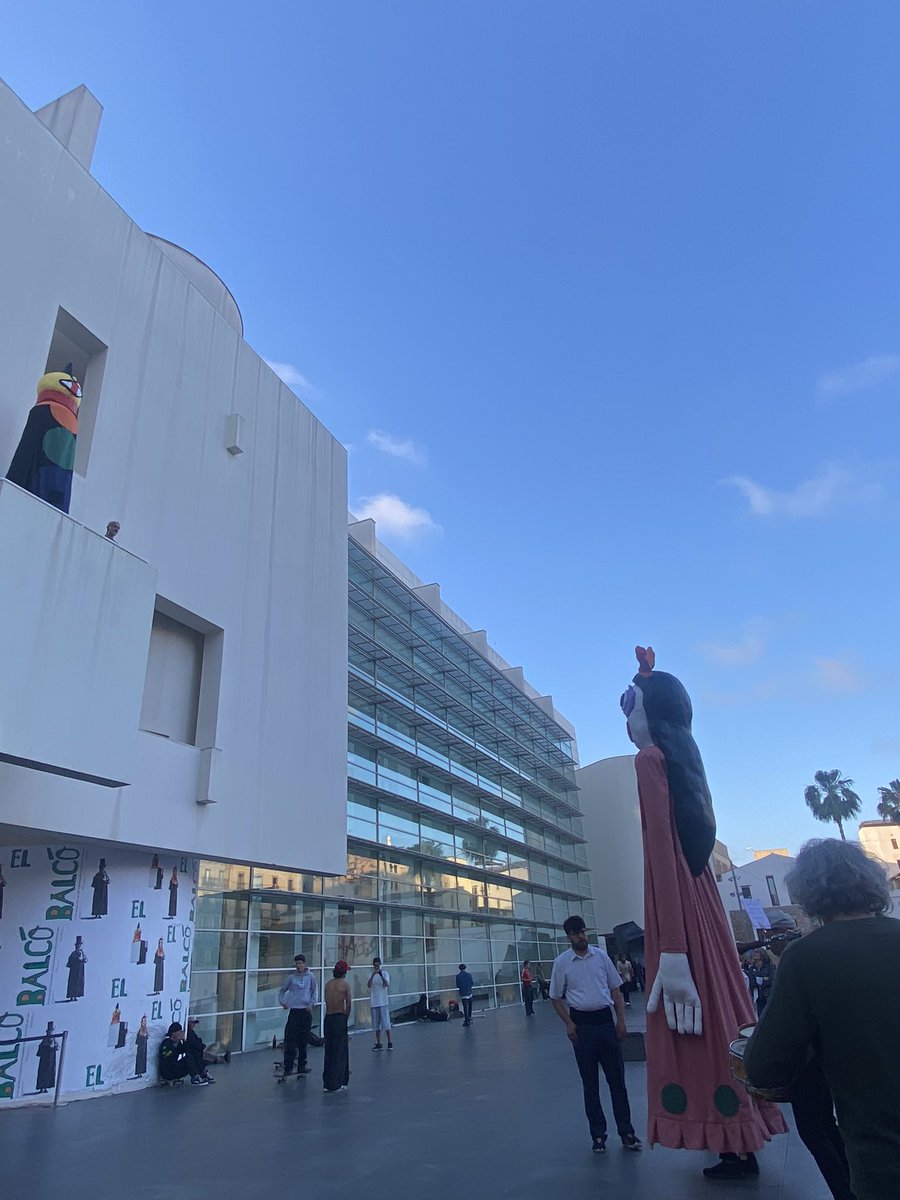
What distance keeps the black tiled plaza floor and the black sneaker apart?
0.08m

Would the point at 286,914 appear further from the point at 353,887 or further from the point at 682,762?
the point at 682,762

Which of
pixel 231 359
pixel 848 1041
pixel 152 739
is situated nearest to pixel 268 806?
pixel 152 739

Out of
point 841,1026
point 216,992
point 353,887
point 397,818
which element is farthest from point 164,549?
point 397,818

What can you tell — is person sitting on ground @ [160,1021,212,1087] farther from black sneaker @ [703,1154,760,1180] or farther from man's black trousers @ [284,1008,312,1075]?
black sneaker @ [703,1154,760,1180]

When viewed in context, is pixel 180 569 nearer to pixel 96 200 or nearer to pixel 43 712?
pixel 43 712

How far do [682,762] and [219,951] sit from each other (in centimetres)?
1202

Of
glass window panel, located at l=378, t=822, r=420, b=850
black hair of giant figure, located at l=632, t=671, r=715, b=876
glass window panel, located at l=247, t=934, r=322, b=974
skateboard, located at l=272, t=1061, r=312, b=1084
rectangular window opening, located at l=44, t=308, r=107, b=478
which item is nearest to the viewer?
black hair of giant figure, located at l=632, t=671, r=715, b=876

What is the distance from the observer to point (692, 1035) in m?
4.08

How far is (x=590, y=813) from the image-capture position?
42281mm

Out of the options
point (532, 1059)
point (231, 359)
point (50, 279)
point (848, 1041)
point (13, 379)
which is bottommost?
point (532, 1059)

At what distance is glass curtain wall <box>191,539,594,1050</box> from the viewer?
1423 cm

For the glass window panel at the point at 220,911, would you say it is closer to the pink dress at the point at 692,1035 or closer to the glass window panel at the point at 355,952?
the glass window panel at the point at 355,952

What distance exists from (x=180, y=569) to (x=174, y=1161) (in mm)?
8117

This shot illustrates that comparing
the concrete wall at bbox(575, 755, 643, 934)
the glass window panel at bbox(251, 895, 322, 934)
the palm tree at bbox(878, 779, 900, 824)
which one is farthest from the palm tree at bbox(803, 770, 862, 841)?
the glass window panel at bbox(251, 895, 322, 934)
